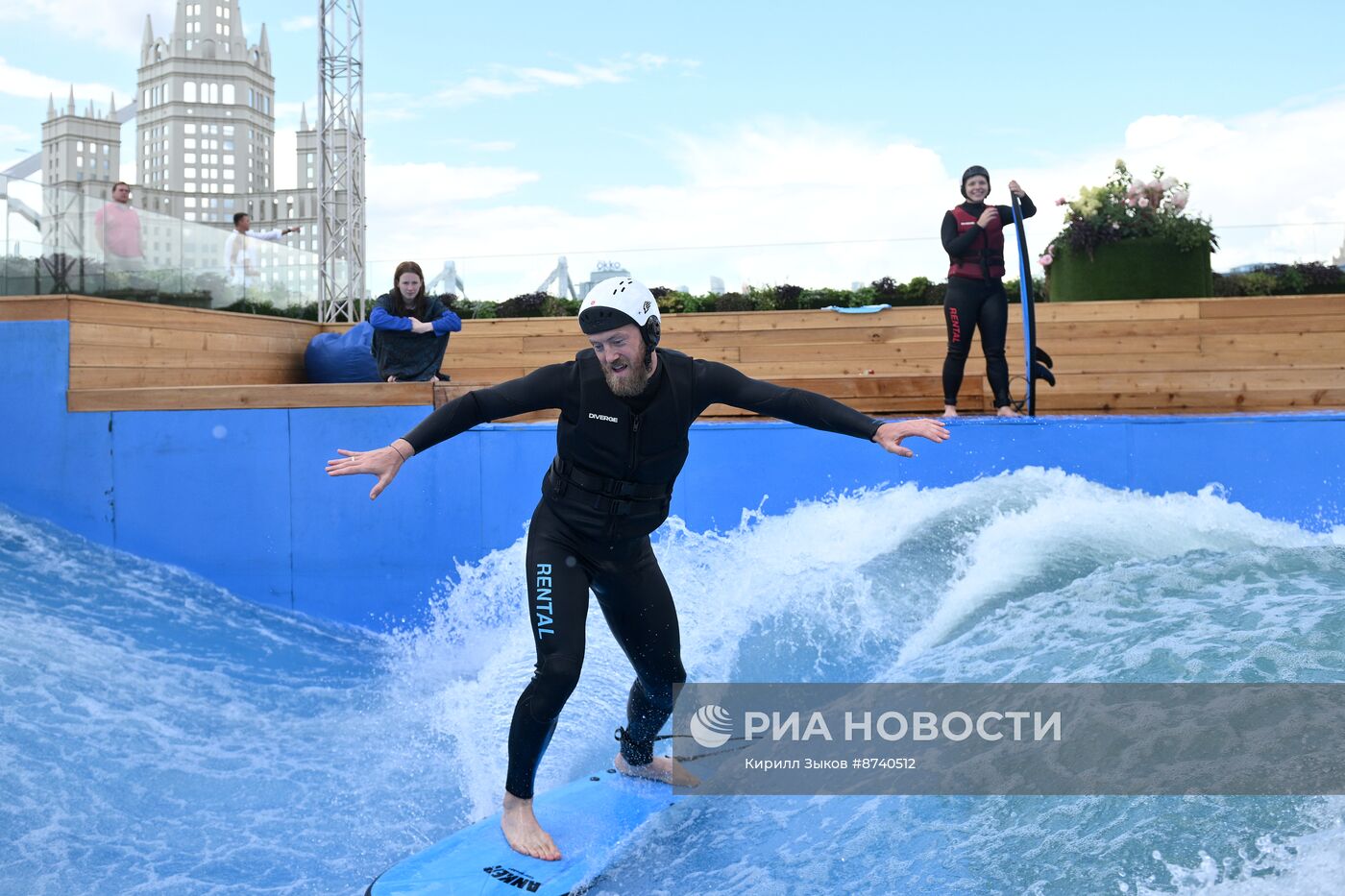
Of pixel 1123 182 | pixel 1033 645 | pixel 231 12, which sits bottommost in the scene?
pixel 1033 645

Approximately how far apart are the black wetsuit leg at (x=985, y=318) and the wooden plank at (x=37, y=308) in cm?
721

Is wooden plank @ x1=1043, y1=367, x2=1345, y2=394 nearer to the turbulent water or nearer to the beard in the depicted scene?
the turbulent water

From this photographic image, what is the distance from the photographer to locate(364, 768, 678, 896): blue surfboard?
3887mm

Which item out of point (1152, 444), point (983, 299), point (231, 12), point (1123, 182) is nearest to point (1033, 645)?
point (1152, 444)

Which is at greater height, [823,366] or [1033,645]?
[823,366]

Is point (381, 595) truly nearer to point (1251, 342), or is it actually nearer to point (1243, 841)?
point (1243, 841)

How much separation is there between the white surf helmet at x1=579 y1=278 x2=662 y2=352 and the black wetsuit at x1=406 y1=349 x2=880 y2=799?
0.59ft

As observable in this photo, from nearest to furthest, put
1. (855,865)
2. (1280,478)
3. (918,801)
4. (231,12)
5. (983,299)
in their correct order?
1. (855,865)
2. (918,801)
3. (1280,478)
4. (983,299)
5. (231,12)

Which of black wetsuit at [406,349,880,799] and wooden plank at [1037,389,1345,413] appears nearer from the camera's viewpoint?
black wetsuit at [406,349,880,799]

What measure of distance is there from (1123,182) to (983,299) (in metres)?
4.22

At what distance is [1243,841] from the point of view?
4.07 metres

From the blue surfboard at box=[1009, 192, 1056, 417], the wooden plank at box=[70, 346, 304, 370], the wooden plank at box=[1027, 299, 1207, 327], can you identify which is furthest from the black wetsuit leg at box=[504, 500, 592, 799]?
the wooden plank at box=[1027, 299, 1207, 327]

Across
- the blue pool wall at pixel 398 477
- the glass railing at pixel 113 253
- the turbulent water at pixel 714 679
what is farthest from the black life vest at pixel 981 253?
the glass railing at pixel 113 253

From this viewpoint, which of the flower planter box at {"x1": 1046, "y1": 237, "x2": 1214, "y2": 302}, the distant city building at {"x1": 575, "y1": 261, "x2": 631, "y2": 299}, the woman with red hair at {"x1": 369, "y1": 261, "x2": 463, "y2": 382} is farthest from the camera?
the distant city building at {"x1": 575, "y1": 261, "x2": 631, "y2": 299}
